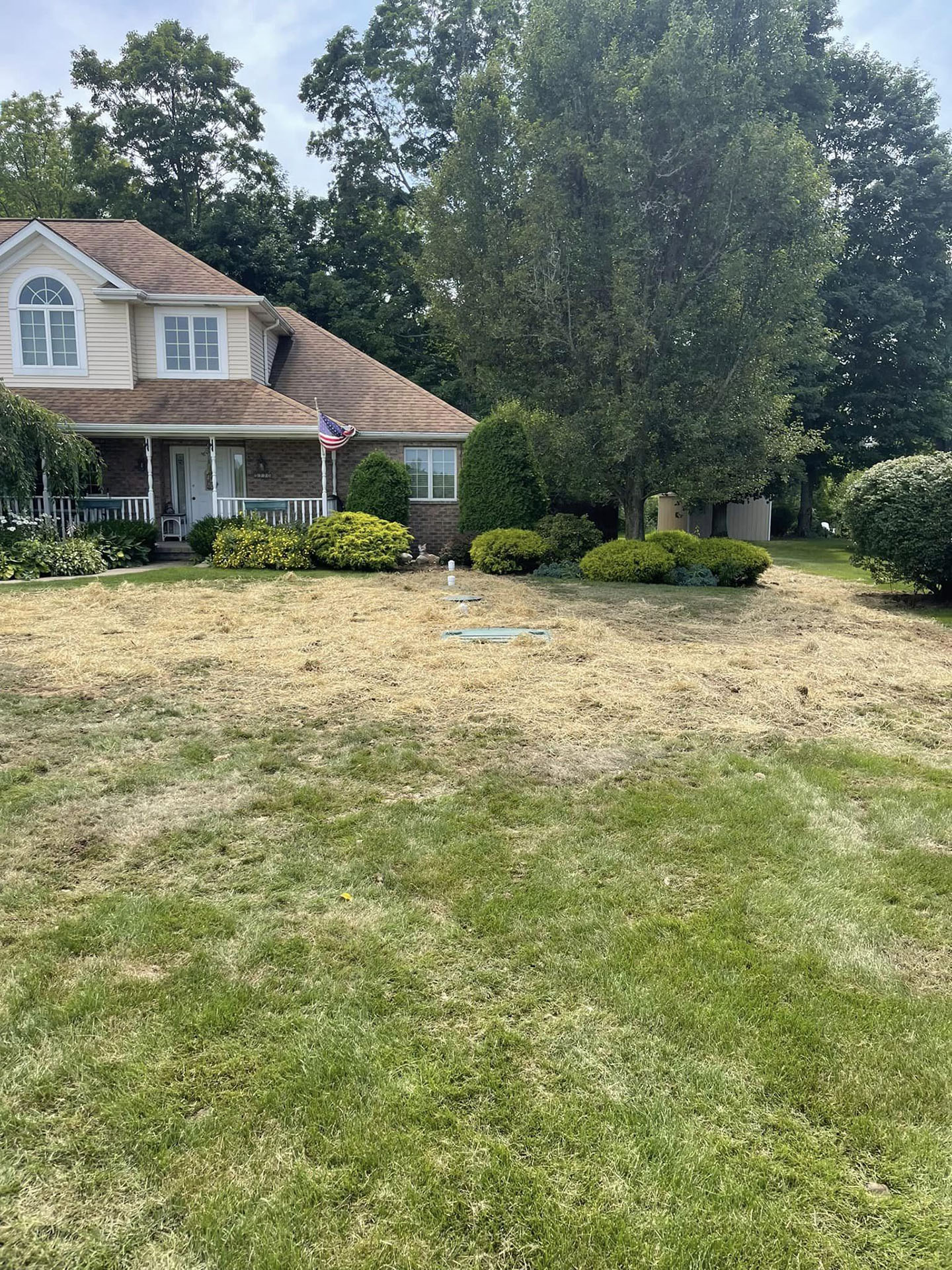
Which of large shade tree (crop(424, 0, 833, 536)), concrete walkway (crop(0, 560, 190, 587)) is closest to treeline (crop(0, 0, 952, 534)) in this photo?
large shade tree (crop(424, 0, 833, 536))

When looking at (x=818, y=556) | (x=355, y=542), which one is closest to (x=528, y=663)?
(x=355, y=542)

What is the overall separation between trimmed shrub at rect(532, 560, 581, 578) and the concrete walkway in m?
7.16

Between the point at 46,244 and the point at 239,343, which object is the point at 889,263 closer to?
the point at 239,343

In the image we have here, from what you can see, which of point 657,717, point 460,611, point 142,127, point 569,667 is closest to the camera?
point 657,717

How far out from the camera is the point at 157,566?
51.6ft

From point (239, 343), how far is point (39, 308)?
458 cm

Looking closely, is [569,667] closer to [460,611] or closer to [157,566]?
[460,611]

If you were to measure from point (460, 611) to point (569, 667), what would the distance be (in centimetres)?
310

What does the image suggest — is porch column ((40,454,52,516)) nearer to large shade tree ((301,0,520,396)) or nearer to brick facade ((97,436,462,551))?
brick facade ((97,436,462,551))

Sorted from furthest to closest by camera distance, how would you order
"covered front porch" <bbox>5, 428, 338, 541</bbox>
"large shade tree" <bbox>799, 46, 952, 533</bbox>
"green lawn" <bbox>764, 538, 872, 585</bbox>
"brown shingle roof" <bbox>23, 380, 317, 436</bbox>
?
"large shade tree" <bbox>799, 46, 952, 533</bbox>, "covered front porch" <bbox>5, 428, 338, 541</bbox>, "brown shingle roof" <bbox>23, 380, 317, 436</bbox>, "green lawn" <bbox>764, 538, 872, 585</bbox>

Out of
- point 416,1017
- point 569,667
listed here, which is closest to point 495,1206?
point 416,1017

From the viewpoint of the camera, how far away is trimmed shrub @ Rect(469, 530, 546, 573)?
1488 centimetres

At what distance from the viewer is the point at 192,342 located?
1883cm

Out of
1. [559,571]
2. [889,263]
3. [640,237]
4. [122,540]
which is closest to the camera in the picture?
[640,237]
